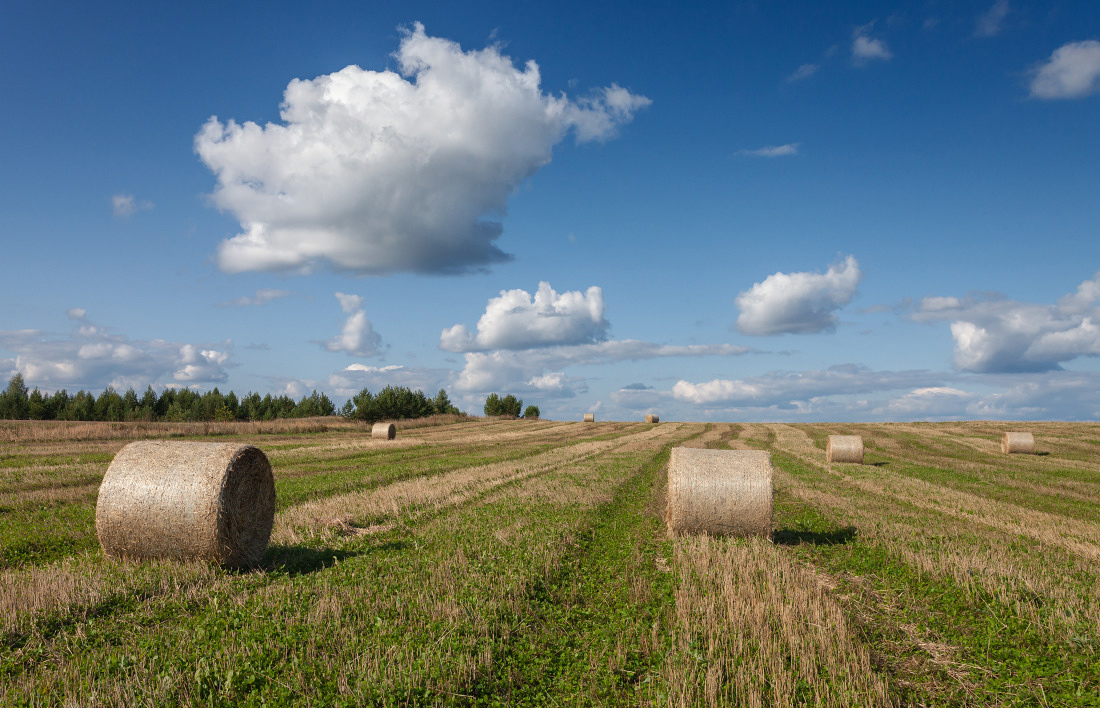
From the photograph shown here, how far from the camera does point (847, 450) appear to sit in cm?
2931

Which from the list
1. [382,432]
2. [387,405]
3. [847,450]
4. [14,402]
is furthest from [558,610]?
[14,402]

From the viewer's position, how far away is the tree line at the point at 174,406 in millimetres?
86312

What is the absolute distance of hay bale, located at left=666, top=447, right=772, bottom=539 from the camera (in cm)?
1264

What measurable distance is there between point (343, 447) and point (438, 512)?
23.0 m

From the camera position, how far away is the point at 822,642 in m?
7.02

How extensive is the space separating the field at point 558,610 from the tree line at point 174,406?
72.3 m

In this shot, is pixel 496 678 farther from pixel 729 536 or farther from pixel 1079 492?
pixel 1079 492

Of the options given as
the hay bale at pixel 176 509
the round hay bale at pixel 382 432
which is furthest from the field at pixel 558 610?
the round hay bale at pixel 382 432

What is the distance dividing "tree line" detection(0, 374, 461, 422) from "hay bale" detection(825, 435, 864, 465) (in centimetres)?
6488

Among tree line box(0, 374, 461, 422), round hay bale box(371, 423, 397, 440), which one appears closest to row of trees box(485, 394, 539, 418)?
tree line box(0, 374, 461, 422)

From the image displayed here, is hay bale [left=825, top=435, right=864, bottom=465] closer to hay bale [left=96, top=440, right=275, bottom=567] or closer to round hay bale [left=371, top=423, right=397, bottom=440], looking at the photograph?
hay bale [left=96, top=440, right=275, bottom=567]

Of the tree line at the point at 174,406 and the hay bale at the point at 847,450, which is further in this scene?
the tree line at the point at 174,406

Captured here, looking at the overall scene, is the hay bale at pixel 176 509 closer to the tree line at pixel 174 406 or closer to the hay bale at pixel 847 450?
the hay bale at pixel 847 450

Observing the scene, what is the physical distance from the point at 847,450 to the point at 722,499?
20031mm
